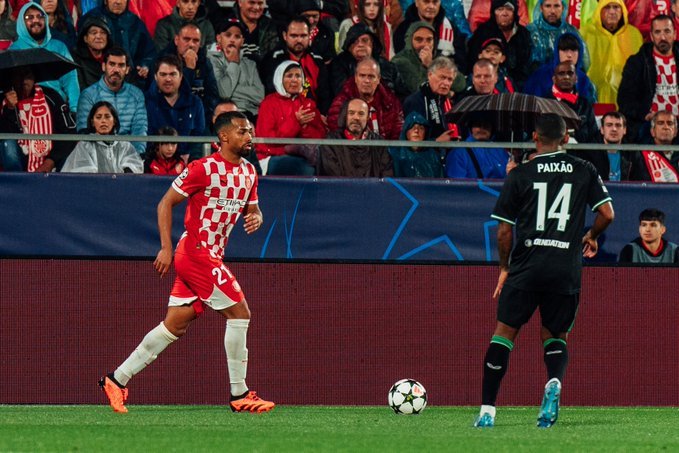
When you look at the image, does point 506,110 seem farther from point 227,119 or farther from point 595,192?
point 595,192

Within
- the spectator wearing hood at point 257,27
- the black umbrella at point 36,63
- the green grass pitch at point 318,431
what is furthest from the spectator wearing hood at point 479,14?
the green grass pitch at point 318,431

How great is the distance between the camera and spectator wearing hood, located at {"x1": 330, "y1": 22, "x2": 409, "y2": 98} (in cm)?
1424

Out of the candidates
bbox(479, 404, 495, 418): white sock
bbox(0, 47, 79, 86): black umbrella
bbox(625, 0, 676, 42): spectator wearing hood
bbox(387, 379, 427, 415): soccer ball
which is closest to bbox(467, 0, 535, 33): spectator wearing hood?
bbox(625, 0, 676, 42): spectator wearing hood

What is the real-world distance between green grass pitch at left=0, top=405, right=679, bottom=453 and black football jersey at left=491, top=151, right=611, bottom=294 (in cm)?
95

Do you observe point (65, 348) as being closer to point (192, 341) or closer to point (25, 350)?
point (25, 350)

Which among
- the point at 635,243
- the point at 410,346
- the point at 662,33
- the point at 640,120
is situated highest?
the point at 662,33

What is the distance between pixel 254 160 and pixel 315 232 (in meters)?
0.85

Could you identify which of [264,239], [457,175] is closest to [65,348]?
[264,239]

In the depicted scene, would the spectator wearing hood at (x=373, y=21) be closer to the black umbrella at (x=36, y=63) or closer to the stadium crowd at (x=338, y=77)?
the stadium crowd at (x=338, y=77)

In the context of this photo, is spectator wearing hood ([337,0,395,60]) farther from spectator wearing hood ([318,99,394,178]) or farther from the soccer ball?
the soccer ball

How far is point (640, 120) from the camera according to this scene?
48.8ft

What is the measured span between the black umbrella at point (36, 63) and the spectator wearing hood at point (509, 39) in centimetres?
486

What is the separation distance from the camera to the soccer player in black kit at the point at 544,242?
8492mm

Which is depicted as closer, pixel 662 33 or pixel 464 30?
pixel 662 33
